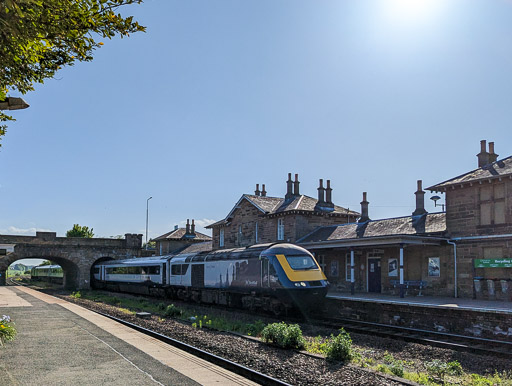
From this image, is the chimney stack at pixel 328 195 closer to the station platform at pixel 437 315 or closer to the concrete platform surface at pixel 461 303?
the station platform at pixel 437 315

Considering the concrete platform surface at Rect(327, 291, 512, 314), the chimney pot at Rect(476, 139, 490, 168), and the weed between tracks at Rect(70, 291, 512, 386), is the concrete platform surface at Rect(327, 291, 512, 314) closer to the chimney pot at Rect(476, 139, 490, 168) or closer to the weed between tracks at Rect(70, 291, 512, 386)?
the weed between tracks at Rect(70, 291, 512, 386)

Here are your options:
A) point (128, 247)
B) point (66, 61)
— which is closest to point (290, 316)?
point (66, 61)

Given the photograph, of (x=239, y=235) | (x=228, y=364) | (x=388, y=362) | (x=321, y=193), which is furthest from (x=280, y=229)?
(x=228, y=364)

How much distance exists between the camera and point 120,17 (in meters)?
5.68

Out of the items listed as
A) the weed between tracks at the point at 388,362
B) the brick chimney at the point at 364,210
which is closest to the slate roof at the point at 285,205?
the brick chimney at the point at 364,210

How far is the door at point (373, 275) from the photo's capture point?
80.5ft

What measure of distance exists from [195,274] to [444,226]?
11918 millimetres

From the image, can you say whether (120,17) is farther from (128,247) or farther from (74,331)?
(128,247)

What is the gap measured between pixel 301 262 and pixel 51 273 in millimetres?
47616

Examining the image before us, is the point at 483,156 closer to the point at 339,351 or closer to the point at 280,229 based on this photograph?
the point at 280,229

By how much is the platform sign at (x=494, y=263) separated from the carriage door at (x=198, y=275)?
1184 cm

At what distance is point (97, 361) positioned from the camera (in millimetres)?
8875

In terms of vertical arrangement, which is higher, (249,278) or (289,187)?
(289,187)

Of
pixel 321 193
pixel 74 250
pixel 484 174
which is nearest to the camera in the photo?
pixel 484 174
